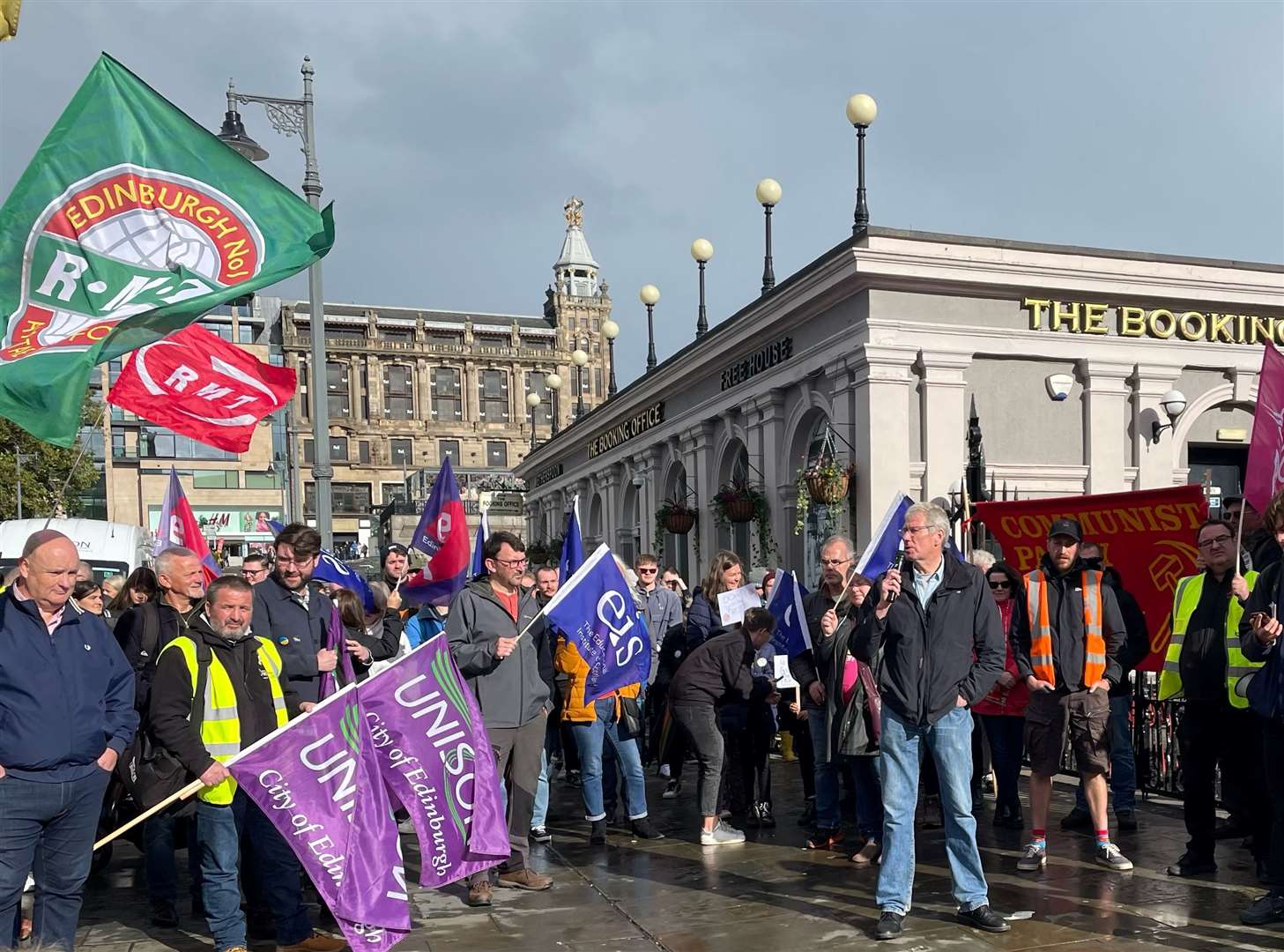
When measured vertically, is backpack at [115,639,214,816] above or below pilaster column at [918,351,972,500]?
below

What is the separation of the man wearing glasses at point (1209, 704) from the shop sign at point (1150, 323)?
1308 centimetres

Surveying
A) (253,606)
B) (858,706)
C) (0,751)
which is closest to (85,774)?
(0,751)

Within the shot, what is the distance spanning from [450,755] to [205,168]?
386cm

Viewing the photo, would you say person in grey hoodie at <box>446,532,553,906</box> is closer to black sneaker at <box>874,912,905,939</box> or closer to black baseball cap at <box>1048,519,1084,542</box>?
black sneaker at <box>874,912,905,939</box>

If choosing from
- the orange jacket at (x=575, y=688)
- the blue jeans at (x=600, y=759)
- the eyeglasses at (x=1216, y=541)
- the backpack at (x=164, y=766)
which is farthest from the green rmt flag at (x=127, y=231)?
the eyeglasses at (x=1216, y=541)

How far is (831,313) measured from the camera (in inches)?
756

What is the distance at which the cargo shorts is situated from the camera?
22.6 ft

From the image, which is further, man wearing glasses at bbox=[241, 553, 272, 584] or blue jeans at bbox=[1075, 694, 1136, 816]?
blue jeans at bbox=[1075, 694, 1136, 816]

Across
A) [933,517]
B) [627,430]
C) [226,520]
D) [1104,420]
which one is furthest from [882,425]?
[226,520]

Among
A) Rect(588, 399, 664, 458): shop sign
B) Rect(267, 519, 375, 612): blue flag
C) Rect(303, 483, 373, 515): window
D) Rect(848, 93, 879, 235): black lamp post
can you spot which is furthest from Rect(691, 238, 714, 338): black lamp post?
Rect(303, 483, 373, 515): window

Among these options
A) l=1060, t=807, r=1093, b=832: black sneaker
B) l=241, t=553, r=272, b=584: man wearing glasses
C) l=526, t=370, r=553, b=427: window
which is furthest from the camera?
l=526, t=370, r=553, b=427: window

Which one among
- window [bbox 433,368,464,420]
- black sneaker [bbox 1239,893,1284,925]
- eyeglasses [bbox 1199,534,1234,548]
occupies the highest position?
window [bbox 433,368,464,420]

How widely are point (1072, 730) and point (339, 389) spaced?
107 m

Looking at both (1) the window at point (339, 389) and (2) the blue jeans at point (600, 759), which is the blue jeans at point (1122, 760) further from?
(1) the window at point (339, 389)
